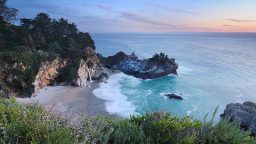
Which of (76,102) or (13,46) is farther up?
(13,46)

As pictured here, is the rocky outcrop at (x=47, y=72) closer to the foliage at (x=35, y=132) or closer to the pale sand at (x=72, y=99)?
the pale sand at (x=72, y=99)

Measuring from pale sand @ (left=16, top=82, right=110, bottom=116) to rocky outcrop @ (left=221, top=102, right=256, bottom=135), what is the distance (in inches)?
541

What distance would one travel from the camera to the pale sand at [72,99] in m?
39.6

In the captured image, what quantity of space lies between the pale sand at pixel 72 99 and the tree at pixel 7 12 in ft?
74.7

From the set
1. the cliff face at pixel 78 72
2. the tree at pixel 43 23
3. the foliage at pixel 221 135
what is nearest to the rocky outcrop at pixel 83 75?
the cliff face at pixel 78 72

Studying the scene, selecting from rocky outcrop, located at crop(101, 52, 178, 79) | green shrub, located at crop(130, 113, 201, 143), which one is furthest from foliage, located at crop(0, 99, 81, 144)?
Result: rocky outcrop, located at crop(101, 52, 178, 79)

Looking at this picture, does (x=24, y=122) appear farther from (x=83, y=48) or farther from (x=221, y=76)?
(x=221, y=76)

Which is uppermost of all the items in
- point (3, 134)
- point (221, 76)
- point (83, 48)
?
point (3, 134)

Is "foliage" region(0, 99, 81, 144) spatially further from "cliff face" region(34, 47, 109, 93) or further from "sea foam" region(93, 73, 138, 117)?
"cliff face" region(34, 47, 109, 93)

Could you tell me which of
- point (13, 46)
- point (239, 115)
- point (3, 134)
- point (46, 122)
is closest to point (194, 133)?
point (46, 122)

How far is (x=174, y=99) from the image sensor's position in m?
49.6

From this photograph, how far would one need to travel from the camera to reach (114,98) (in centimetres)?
4678

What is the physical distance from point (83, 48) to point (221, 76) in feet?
111

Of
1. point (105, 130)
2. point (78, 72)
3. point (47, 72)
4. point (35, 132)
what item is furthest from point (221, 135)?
point (78, 72)
